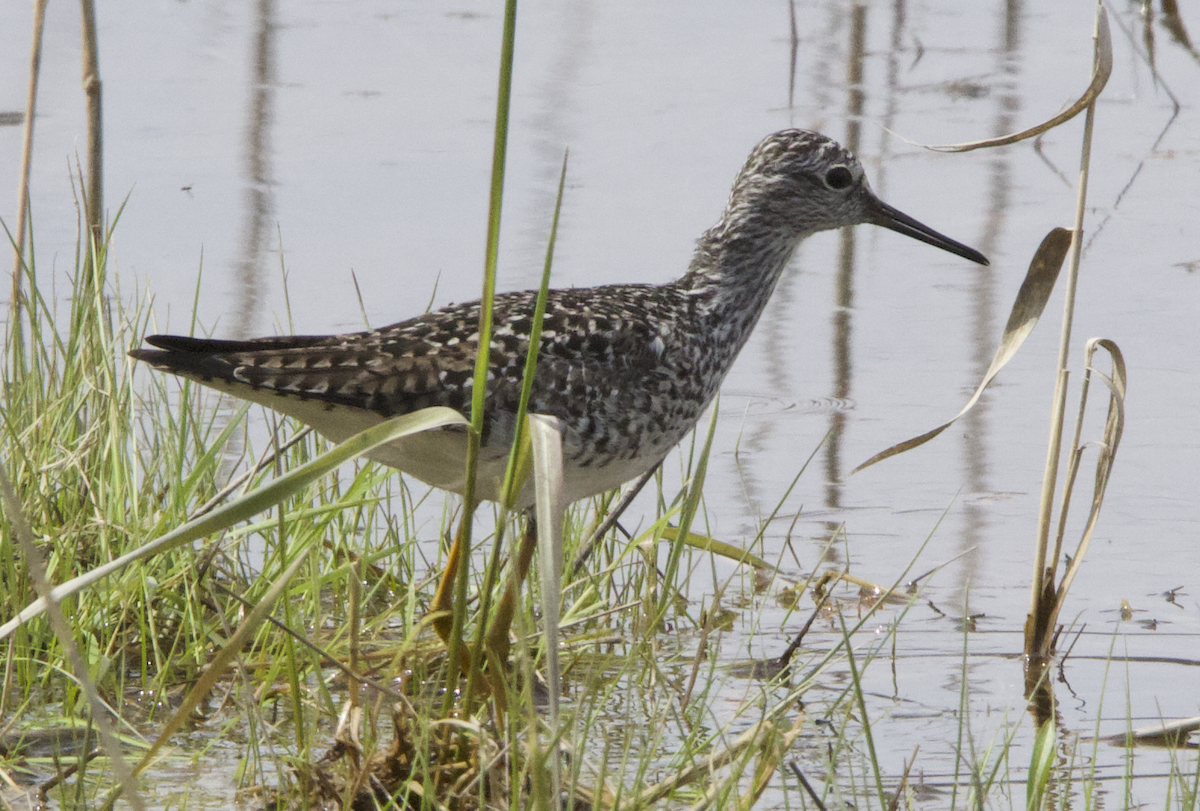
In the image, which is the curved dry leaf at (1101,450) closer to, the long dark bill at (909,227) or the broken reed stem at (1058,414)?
the broken reed stem at (1058,414)

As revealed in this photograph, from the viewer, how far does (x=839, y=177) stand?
5.39 meters

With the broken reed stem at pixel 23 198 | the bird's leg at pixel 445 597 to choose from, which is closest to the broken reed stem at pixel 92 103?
the broken reed stem at pixel 23 198

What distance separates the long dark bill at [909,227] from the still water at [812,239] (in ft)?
2.50

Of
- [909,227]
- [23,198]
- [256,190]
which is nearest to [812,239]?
[256,190]

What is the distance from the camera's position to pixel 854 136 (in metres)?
9.52

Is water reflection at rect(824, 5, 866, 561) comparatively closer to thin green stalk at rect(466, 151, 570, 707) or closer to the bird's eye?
the bird's eye

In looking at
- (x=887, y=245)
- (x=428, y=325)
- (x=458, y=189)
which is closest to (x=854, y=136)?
(x=887, y=245)

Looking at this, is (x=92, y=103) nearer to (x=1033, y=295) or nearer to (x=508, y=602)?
(x=508, y=602)

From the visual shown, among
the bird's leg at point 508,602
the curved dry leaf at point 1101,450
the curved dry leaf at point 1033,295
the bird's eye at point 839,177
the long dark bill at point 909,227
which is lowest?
the bird's leg at point 508,602

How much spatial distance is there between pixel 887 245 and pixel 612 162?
1543mm

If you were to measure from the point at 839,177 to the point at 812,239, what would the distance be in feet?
11.3

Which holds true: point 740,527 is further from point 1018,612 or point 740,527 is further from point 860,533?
point 1018,612

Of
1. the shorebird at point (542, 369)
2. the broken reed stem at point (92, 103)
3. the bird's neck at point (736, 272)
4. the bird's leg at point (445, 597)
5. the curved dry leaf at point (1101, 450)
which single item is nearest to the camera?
the shorebird at point (542, 369)

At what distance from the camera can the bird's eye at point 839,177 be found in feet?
17.6
